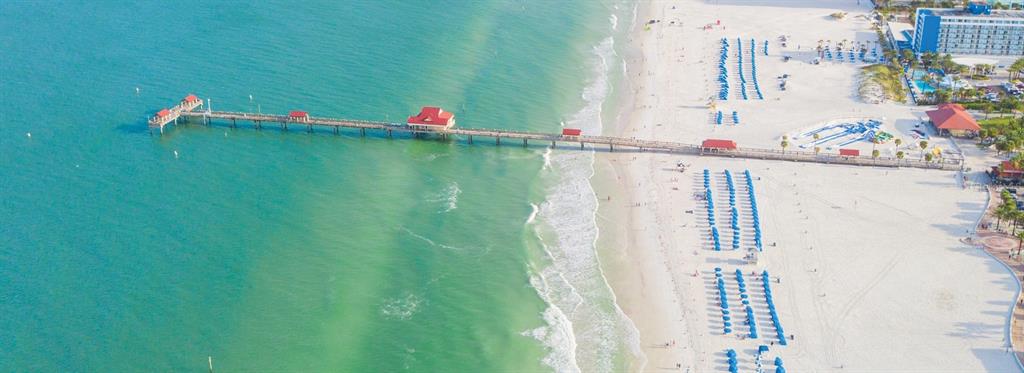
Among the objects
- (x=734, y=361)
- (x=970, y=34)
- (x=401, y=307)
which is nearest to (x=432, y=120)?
(x=401, y=307)

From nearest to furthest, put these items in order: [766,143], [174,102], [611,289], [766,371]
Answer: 1. [766,371]
2. [611,289]
3. [766,143]
4. [174,102]

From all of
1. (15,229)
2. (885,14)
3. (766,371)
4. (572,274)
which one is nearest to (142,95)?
(15,229)

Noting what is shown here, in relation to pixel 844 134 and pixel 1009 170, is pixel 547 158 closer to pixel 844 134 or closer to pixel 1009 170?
pixel 844 134

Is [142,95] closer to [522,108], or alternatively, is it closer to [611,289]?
[522,108]

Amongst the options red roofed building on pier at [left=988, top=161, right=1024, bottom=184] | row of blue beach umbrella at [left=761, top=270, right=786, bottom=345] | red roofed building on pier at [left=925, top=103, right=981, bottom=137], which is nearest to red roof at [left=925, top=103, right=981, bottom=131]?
red roofed building on pier at [left=925, top=103, right=981, bottom=137]

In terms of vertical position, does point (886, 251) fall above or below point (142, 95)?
below

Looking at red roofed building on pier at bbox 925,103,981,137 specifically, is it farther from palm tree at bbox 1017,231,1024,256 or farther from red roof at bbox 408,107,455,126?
red roof at bbox 408,107,455,126

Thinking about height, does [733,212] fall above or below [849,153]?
below

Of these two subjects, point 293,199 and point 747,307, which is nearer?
point 747,307
